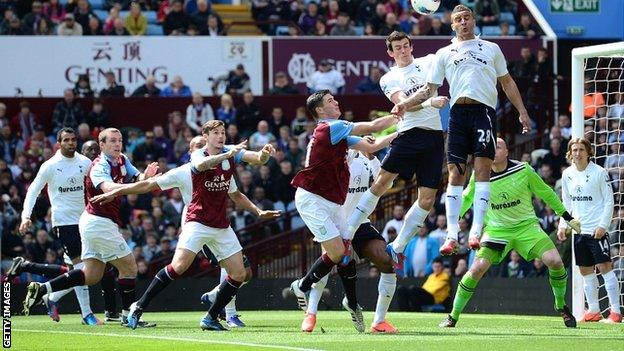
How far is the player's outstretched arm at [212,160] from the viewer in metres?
15.3

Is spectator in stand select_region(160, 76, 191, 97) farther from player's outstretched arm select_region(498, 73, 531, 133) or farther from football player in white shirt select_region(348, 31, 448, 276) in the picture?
player's outstretched arm select_region(498, 73, 531, 133)

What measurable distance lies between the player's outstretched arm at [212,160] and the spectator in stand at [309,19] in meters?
15.1

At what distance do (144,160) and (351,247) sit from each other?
11376 mm

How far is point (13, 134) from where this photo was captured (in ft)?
89.7

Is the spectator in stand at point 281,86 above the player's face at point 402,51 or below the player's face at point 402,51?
below

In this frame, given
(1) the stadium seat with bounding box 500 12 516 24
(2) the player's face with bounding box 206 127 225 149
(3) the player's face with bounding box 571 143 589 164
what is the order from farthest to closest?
(1) the stadium seat with bounding box 500 12 516 24
(3) the player's face with bounding box 571 143 589 164
(2) the player's face with bounding box 206 127 225 149

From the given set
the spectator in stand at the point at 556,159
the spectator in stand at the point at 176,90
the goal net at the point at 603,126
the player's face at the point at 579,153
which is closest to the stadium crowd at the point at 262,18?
the spectator in stand at the point at 176,90

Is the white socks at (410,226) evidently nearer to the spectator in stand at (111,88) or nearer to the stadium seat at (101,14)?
the spectator in stand at (111,88)

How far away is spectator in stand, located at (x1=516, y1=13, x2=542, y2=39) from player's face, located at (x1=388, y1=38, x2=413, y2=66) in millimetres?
15505

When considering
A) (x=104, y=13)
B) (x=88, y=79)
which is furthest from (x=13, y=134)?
(x=104, y=13)

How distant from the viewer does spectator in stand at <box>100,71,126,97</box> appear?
28250 millimetres

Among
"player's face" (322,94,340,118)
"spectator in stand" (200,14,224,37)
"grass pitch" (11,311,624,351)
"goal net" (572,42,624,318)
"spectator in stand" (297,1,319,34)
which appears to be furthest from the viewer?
"spectator in stand" (297,1,319,34)

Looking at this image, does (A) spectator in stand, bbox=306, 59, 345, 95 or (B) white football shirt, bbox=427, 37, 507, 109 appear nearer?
(B) white football shirt, bbox=427, 37, 507, 109

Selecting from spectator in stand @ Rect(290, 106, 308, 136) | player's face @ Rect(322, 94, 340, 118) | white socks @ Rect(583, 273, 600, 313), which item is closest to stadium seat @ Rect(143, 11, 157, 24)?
spectator in stand @ Rect(290, 106, 308, 136)
